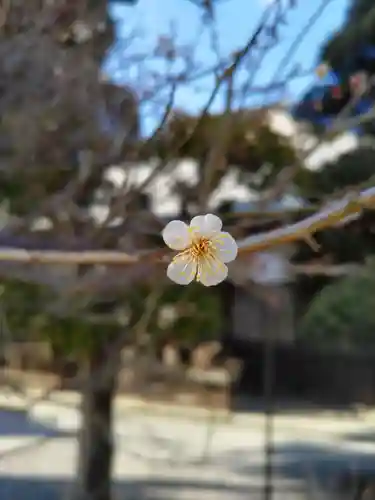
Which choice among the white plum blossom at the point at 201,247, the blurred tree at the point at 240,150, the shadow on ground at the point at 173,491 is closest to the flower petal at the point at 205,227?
the white plum blossom at the point at 201,247

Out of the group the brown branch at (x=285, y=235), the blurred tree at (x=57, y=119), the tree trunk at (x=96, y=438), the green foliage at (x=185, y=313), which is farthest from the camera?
the tree trunk at (x=96, y=438)

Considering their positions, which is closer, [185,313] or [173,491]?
[185,313]

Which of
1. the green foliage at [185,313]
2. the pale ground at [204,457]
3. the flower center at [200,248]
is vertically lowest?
the pale ground at [204,457]

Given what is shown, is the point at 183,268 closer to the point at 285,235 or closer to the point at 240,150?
the point at 285,235

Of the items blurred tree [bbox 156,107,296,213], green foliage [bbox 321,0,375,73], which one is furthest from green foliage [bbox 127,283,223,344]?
green foliage [bbox 321,0,375,73]

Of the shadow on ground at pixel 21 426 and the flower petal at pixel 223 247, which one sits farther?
the shadow on ground at pixel 21 426

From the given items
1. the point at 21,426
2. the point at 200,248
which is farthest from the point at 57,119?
the point at 200,248

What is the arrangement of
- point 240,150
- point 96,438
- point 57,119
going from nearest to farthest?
point 57,119 < point 240,150 < point 96,438

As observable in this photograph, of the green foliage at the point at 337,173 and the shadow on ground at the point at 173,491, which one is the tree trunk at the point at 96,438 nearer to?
the shadow on ground at the point at 173,491
